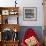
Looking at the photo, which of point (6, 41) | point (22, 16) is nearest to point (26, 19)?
point (22, 16)

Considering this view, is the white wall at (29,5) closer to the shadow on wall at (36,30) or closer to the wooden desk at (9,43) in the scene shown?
the shadow on wall at (36,30)

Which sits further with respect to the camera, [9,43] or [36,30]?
[36,30]

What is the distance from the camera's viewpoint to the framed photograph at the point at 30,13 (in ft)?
20.2

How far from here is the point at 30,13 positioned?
244 inches

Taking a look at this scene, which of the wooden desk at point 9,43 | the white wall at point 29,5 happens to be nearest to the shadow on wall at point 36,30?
the white wall at point 29,5

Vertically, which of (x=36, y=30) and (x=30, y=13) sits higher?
(x=30, y=13)

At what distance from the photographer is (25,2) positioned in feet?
20.4

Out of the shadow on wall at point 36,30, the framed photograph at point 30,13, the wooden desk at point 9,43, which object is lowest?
the wooden desk at point 9,43

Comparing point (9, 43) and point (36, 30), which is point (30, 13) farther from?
point (9, 43)

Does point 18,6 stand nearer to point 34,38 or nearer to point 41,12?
point 41,12

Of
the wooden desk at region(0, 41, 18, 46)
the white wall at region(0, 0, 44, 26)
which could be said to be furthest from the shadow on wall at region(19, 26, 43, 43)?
the wooden desk at region(0, 41, 18, 46)

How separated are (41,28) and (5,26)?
1.41 m

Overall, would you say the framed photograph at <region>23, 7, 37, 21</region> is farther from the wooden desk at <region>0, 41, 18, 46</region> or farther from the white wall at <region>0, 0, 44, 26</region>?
the wooden desk at <region>0, 41, 18, 46</region>

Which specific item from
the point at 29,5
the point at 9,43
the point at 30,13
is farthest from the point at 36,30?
the point at 9,43
